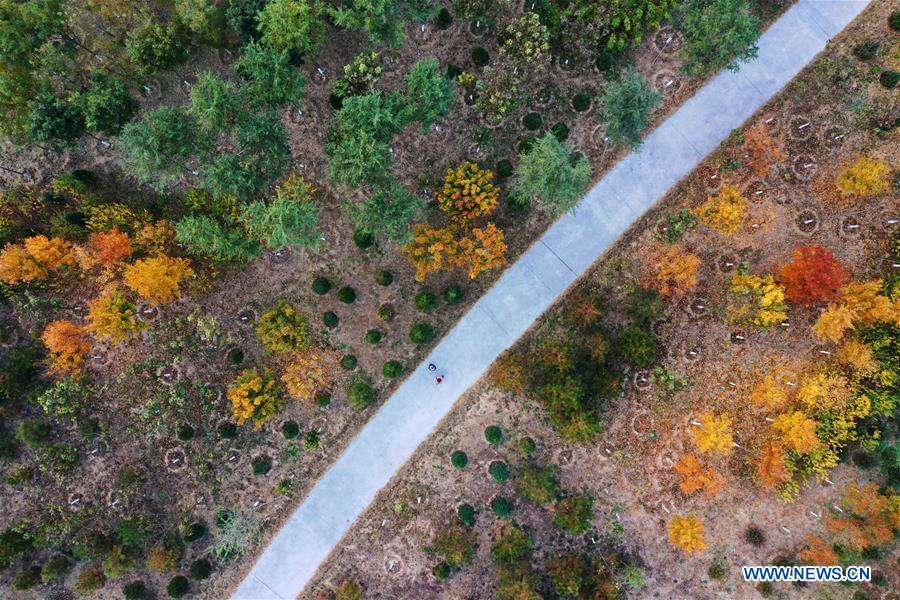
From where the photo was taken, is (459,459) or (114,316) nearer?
(114,316)

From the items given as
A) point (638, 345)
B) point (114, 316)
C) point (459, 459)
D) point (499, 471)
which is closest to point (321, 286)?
point (114, 316)

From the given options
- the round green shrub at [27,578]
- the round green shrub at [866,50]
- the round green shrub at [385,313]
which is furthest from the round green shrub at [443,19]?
the round green shrub at [27,578]

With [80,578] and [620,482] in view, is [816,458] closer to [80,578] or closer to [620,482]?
[620,482]

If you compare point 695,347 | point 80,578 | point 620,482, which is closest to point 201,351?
point 80,578

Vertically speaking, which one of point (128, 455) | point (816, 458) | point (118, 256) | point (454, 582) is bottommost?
point (816, 458)

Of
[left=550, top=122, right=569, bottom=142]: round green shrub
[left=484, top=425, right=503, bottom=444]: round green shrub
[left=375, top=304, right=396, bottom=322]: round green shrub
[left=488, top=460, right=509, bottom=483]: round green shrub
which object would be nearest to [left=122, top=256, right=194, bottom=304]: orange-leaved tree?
[left=375, top=304, right=396, bottom=322]: round green shrub

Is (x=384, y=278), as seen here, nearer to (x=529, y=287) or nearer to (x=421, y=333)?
(x=421, y=333)

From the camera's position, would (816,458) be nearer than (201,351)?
Yes

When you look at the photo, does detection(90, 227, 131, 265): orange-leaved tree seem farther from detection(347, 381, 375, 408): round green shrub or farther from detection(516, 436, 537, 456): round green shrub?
detection(516, 436, 537, 456): round green shrub
